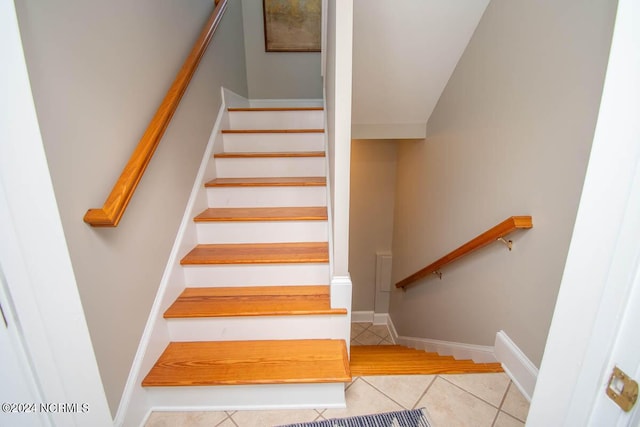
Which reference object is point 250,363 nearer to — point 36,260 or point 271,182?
point 36,260

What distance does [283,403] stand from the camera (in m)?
1.25

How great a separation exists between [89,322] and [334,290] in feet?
3.17

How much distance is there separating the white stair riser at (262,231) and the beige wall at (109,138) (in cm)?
24

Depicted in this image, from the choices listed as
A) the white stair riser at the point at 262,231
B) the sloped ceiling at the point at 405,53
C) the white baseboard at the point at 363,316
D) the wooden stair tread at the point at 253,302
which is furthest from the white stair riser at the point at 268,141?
the white baseboard at the point at 363,316

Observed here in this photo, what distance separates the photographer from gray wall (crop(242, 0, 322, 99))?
3.32m

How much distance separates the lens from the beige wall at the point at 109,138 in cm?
86

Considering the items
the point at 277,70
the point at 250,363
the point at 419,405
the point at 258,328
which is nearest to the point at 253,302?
the point at 258,328

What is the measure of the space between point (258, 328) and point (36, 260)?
0.96m

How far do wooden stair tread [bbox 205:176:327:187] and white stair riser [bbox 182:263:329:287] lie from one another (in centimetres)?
63

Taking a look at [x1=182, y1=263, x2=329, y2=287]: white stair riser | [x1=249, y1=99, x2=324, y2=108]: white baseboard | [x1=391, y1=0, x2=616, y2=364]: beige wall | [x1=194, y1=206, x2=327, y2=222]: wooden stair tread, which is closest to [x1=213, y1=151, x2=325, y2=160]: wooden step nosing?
[x1=194, y1=206, x2=327, y2=222]: wooden stair tread

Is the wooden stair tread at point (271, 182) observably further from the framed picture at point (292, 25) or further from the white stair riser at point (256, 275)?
the framed picture at point (292, 25)

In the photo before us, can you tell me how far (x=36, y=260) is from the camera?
70cm

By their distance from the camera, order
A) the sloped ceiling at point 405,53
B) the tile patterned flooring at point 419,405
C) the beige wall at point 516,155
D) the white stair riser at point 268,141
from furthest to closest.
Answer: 1. the white stair riser at point 268,141
2. the sloped ceiling at point 405,53
3. the tile patterned flooring at point 419,405
4. the beige wall at point 516,155

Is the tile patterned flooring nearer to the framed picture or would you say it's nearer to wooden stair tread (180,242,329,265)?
wooden stair tread (180,242,329,265)
